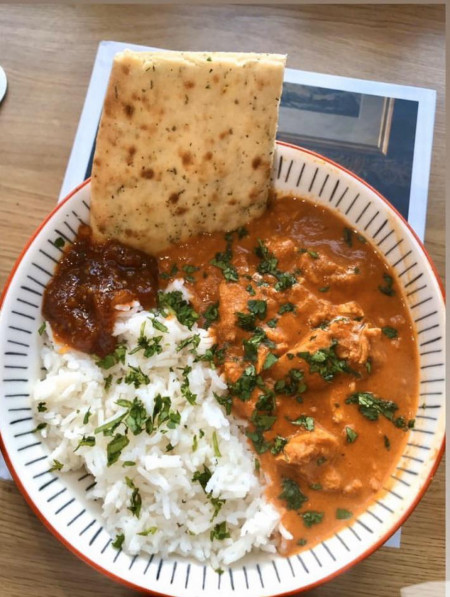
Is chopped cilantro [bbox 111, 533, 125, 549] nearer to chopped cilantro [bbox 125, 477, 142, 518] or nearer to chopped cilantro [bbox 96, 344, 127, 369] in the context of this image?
chopped cilantro [bbox 125, 477, 142, 518]

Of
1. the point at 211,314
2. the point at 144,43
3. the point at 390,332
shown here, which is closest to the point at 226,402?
the point at 211,314

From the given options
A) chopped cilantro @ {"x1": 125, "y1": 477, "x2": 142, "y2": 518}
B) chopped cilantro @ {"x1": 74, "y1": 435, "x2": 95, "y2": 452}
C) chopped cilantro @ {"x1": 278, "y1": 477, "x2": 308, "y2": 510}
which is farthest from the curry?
chopped cilantro @ {"x1": 125, "y1": 477, "x2": 142, "y2": 518}

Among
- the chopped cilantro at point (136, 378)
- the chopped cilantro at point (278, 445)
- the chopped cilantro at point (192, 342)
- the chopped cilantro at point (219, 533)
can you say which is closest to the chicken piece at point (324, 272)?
the chopped cilantro at point (192, 342)

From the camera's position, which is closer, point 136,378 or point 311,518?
point 311,518

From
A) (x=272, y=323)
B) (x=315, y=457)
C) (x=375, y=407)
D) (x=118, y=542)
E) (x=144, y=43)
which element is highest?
(x=144, y=43)

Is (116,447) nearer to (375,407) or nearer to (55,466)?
(55,466)
